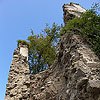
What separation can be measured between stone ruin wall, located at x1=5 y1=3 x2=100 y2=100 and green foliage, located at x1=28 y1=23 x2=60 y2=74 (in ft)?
8.73

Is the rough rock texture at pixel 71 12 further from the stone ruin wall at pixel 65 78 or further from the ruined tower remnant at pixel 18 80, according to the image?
the ruined tower remnant at pixel 18 80

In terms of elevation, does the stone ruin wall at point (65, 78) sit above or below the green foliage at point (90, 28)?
below

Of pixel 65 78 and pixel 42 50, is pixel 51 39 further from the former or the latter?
pixel 65 78

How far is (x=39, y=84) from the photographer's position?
6.32 metres

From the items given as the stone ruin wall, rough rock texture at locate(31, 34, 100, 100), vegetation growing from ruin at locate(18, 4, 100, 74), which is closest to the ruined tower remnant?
the stone ruin wall

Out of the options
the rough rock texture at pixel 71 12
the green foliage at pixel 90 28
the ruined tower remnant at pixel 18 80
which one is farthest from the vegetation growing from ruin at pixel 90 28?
the ruined tower remnant at pixel 18 80

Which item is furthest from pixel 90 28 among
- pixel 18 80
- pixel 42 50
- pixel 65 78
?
pixel 42 50

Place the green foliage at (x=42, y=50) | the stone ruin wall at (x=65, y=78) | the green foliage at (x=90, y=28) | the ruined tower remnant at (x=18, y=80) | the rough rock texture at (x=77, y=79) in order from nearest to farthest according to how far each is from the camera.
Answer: the rough rock texture at (x=77, y=79) < the stone ruin wall at (x=65, y=78) < the green foliage at (x=90, y=28) < the ruined tower remnant at (x=18, y=80) < the green foliage at (x=42, y=50)

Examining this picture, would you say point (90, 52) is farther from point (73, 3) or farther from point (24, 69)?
point (73, 3)

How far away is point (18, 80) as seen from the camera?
6.70 m

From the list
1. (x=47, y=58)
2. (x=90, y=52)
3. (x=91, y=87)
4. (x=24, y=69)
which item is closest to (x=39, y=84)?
(x=24, y=69)

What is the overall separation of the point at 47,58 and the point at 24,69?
13.3 ft

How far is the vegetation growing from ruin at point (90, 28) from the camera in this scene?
4.50m

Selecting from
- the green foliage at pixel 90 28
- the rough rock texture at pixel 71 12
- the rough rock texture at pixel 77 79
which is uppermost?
the rough rock texture at pixel 71 12
